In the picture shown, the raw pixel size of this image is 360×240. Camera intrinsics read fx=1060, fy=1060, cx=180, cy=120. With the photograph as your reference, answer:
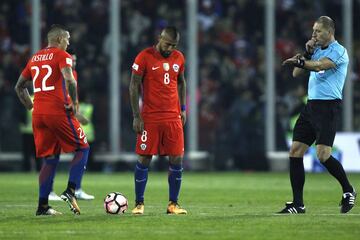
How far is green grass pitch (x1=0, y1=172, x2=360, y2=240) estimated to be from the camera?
32.0 feet

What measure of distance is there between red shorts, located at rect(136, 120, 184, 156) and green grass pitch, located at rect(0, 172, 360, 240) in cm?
72

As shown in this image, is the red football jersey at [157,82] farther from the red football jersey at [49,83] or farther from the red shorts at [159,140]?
the red football jersey at [49,83]

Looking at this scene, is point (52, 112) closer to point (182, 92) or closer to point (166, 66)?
point (166, 66)

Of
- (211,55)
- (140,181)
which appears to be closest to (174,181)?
(140,181)

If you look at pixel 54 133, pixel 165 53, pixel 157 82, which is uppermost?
pixel 165 53

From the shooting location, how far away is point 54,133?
11.8 m

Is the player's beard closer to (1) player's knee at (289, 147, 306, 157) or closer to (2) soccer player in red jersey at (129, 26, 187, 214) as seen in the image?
(2) soccer player in red jersey at (129, 26, 187, 214)

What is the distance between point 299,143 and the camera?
12.0m

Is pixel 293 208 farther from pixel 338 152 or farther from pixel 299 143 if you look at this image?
pixel 338 152

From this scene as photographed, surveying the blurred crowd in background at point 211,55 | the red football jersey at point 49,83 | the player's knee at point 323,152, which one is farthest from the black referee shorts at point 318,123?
the blurred crowd in background at point 211,55

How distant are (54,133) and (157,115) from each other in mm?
1171

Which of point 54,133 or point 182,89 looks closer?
point 54,133

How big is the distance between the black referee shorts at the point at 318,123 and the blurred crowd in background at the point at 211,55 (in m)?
12.4

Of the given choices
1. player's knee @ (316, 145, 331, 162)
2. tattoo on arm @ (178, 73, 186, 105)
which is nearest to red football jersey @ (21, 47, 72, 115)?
tattoo on arm @ (178, 73, 186, 105)
